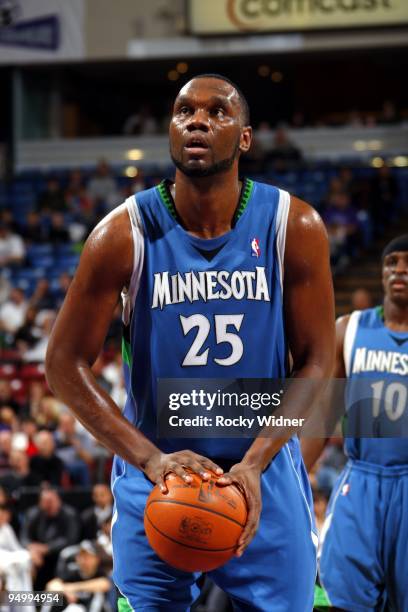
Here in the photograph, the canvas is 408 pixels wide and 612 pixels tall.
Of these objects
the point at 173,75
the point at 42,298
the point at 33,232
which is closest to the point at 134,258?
the point at 42,298

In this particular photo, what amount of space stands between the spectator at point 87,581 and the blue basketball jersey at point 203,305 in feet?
12.1

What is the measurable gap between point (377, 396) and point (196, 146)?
2066mm

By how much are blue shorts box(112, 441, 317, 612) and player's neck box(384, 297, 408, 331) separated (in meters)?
1.88

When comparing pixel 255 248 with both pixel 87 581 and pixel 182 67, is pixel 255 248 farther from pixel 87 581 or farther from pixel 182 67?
pixel 182 67

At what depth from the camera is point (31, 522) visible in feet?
27.8

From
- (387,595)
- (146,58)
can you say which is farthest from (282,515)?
(146,58)

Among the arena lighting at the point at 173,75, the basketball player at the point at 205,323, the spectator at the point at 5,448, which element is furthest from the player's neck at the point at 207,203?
the arena lighting at the point at 173,75

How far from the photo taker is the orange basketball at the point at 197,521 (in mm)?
2723

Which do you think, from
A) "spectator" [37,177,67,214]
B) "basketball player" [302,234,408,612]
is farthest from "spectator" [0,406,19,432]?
"spectator" [37,177,67,214]

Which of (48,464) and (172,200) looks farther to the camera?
(48,464)

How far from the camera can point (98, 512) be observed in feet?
27.1

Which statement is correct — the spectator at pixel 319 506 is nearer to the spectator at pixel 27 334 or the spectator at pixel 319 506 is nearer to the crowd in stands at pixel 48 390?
the crowd in stands at pixel 48 390

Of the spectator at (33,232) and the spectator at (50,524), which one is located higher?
the spectator at (33,232)

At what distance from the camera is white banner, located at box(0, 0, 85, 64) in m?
19.5
